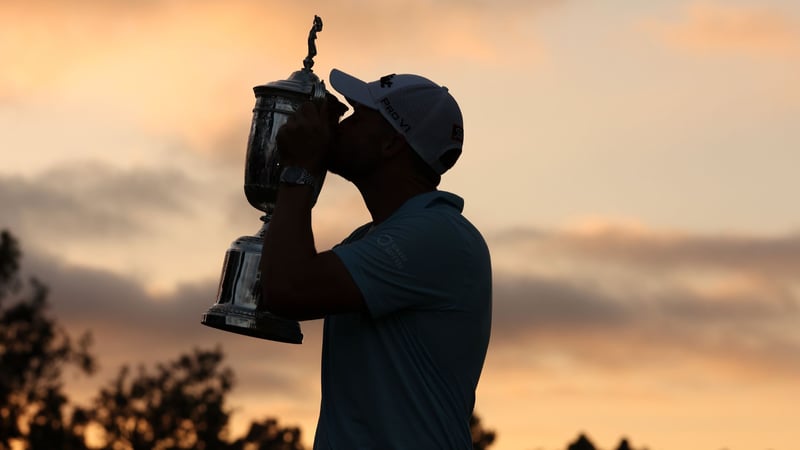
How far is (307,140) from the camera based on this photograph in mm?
6633

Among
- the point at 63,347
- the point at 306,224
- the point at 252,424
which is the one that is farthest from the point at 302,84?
the point at 252,424

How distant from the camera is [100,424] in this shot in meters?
97.9

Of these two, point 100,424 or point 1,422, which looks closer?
point 1,422

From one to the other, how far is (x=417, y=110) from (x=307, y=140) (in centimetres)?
52

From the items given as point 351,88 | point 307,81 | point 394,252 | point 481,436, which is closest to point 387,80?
point 351,88

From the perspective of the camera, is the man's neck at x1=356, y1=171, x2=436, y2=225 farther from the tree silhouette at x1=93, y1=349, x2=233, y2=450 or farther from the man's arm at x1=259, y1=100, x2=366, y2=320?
the tree silhouette at x1=93, y1=349, x2=233, y2=450

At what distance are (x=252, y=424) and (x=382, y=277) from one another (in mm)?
106629

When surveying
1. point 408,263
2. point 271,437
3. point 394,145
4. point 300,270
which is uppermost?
point 271,437

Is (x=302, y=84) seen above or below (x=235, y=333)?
above

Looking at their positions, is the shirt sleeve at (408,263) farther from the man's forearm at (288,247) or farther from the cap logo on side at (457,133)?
the cap logo on side at (457,133)

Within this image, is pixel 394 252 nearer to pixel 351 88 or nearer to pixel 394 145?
pixel 394 145

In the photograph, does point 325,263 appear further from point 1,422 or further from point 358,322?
point 1,422

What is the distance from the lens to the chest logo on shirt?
6504 millimetres

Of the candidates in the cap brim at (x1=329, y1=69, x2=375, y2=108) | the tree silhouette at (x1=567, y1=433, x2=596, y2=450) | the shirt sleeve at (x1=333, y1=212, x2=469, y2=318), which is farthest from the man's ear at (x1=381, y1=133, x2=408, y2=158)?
the tree silhouette at (x1=567, y1=433, x2=596, y2=450)
